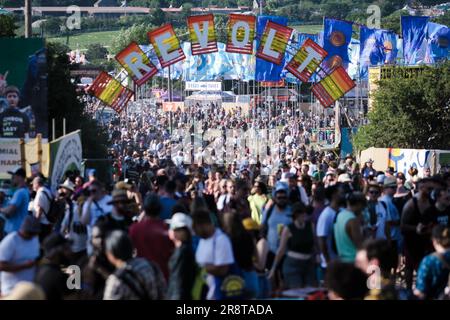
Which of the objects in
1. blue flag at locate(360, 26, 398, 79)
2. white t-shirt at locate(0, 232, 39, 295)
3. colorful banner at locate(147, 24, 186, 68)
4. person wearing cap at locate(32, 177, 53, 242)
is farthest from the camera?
blue flag at locate(360, 26, 398, 79)

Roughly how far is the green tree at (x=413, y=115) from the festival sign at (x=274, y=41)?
13.0 m

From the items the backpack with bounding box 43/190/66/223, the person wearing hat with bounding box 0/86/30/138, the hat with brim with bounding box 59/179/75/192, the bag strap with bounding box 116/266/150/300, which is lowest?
the bag strap with bounding box 116/266/150/300

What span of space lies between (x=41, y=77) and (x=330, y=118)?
5004 cm

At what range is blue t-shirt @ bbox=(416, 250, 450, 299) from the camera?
31.4 feet

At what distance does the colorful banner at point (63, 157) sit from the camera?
57.5 feet

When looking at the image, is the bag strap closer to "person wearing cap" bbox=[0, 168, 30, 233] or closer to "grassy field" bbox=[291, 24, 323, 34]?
"person wearing cap" bbox=[0, 168, 30, 233]

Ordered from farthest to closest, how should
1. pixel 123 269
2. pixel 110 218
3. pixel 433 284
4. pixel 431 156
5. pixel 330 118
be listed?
pixel 330 118 → pixel 431 156 → pixel 110 218 → pixel 433 284 → pixel 123 269

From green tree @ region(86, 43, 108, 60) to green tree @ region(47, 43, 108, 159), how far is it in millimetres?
116839

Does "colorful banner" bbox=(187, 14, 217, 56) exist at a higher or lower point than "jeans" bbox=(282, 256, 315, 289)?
higher

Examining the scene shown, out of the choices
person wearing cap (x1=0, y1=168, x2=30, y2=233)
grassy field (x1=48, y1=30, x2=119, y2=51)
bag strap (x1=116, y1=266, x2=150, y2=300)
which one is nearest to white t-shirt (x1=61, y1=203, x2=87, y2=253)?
person wearing cap (x1=0, y1=168, x2=30, y2=233)

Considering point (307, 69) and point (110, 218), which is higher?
point (307, 69)

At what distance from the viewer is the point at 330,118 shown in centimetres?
7181

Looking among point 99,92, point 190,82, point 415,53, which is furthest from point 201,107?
point 99,92
